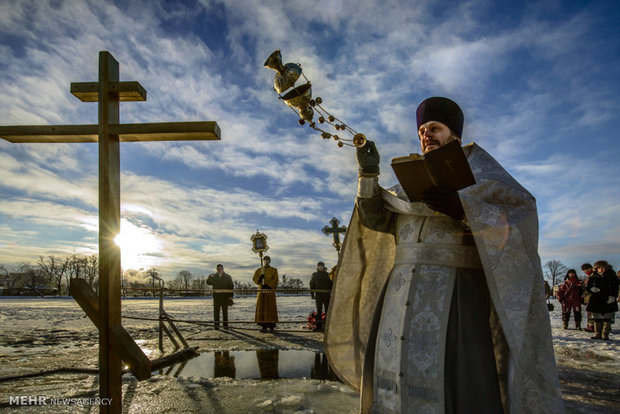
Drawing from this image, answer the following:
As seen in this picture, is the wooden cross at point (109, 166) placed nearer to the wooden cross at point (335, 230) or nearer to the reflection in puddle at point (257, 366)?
the reflection in puddle at point (257, 366)

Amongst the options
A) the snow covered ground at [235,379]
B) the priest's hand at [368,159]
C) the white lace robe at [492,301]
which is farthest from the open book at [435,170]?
the snow covered ground at [235,379]

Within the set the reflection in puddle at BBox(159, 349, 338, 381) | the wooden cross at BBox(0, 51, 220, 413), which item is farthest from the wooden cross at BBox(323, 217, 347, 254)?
the wooden cross at BBox(0, 51, 220, 413)

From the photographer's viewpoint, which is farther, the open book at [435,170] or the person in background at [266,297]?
the person in background at [266,297]

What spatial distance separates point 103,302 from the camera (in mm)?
2383

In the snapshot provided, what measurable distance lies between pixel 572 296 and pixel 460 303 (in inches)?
468

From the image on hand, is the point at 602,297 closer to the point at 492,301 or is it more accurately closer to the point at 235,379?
the point at 235,379

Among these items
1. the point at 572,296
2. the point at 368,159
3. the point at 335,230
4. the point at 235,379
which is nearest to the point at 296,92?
the point at 368,159

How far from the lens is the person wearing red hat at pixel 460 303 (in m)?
1.94

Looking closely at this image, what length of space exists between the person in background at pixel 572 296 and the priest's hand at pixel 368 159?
37.9 feet

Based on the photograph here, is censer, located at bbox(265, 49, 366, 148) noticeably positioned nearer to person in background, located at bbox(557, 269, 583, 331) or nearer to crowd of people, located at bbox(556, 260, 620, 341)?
crowd of people, located at bbox(556, 260, 620, 341)

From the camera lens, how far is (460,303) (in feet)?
6.82

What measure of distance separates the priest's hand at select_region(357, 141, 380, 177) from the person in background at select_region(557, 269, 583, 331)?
455 inches

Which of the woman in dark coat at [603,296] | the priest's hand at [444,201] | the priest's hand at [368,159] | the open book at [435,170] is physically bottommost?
the woman in dark coat at [603,296]

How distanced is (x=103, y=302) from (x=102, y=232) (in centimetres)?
42
